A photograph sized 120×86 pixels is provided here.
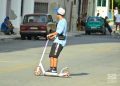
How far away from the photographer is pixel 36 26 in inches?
1469

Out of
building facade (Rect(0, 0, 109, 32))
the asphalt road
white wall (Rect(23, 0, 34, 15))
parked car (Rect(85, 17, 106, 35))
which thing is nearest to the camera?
the asphalt road

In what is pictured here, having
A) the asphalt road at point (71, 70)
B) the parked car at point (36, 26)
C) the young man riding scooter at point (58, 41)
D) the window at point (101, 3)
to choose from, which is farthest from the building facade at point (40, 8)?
the young man riding scooter at point (58, 41)

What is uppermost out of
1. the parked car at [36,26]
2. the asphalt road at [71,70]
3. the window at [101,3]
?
the window at [101,3]

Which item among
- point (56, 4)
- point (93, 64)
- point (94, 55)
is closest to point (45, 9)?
point (56, 4)

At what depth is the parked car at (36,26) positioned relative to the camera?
37116mm

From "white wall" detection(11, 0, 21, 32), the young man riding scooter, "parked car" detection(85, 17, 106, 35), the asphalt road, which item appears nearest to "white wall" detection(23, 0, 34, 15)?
"white wall" detection(11, 0, 21, 32)

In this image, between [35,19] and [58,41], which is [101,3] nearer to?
[35,19]

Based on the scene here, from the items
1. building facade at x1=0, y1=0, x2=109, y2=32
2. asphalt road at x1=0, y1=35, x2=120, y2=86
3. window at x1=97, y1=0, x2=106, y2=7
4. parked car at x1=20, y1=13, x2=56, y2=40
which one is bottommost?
asphalt road at x1=0, y1=35, x2=120, y2=86

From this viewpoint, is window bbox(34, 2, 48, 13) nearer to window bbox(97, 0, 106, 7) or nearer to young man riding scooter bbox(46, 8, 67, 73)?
young man riding scooter bbox(46, 8, 67, 73)

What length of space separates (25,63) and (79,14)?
52.2 meters

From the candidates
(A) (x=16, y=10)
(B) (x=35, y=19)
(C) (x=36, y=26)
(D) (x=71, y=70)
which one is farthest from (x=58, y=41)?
(A) (x=16, y=10)

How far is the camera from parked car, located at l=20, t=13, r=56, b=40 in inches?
1461

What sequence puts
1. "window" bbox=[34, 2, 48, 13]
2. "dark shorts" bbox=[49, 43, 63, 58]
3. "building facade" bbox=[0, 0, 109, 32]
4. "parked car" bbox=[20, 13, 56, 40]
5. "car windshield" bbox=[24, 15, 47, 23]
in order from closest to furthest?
"dark shorts" bbox=[49, 43, 63, 58] → "parked car" bbox=[20, 13, 56, 40] → "car windshield" bbox=[24, 15, 47, 23] → "building facade" bbox=[0, 0, 109, 32] → "window" bbox=[34, 2, 48, 13]

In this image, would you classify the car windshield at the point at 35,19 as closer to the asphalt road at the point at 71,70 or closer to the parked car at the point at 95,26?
the asphalt road at the point at 71,70
